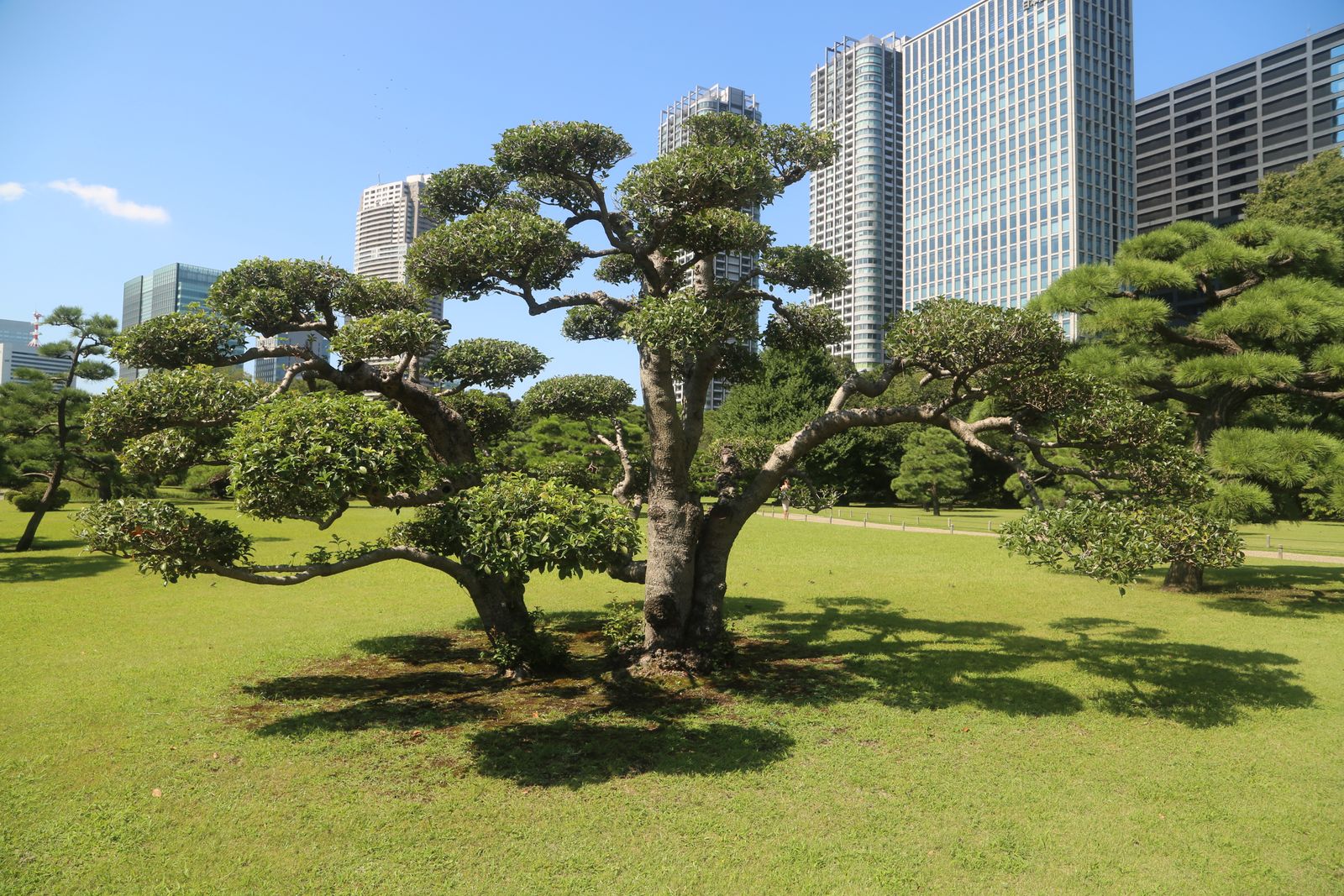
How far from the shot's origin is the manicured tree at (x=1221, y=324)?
1530cm

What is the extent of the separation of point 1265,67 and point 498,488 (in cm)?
13278

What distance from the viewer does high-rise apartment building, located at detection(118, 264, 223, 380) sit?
119500mm

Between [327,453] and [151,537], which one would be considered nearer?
[327,453]

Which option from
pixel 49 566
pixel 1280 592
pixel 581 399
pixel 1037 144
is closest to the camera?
pixel 581 399

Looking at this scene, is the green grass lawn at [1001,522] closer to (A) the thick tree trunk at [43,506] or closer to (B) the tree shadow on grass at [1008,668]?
(B) the tree shadow on grass at [1008,668]

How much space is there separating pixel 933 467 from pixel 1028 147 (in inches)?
3432

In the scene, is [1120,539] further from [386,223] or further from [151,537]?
[386,223]

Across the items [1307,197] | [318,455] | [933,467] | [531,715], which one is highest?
[1307,197]

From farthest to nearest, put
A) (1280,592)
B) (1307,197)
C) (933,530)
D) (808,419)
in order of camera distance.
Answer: (808,419) → (933,530) → (1307,197) → (1280,592)

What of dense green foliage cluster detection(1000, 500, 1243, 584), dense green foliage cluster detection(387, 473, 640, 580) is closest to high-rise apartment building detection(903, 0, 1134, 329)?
dense green foliage cluster detection(1000, 500, 1243, 584)

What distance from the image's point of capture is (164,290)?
12850 cm

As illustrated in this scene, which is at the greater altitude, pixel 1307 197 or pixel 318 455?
pixel 1307 197

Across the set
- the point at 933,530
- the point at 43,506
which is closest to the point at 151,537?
the point at 43,506

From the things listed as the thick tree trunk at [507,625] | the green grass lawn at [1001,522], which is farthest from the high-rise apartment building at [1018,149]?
the thick tree trunk at [507,625]
